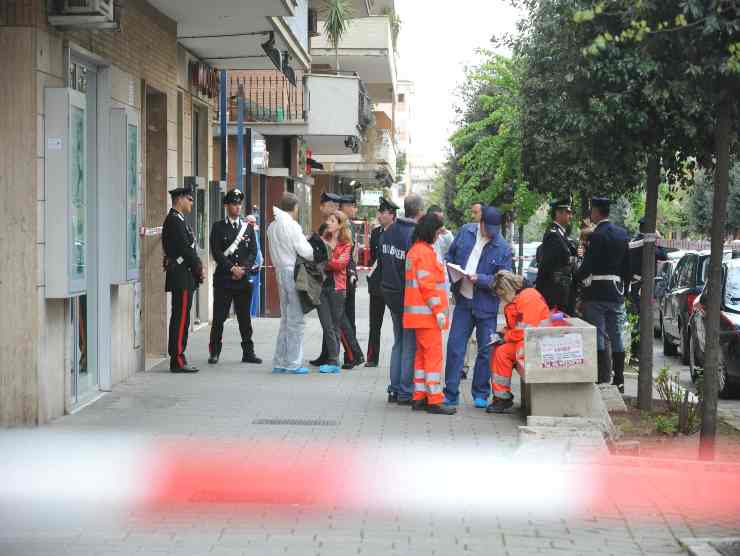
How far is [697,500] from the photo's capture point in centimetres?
752

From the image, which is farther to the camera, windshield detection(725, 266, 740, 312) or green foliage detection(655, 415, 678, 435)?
windshield detection(725, 266, 740, 312)

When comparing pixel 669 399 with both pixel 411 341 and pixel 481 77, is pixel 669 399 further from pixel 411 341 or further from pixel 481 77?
pixel 481 77

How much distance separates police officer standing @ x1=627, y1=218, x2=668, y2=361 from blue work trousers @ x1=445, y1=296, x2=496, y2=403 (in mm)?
2192

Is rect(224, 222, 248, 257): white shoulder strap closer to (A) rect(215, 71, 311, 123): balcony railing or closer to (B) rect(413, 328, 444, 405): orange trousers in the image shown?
(B) rect(413, 328, 444, 405): orange trousers

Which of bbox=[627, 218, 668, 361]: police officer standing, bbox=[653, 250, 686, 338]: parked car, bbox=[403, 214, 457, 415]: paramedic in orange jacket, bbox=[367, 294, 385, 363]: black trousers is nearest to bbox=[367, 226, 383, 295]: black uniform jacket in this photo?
bbox=[367, 294, 385, 363]: black trousers

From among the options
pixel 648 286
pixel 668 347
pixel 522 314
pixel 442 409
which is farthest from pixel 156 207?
pixel 668 347

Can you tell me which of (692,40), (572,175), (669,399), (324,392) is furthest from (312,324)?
(692,40)

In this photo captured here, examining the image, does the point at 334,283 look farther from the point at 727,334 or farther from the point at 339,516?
the point at 339,516

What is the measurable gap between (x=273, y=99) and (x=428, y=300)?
1789 cm

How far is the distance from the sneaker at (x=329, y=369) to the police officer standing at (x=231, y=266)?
43.6 inches

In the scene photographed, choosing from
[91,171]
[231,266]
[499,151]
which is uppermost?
[499,151]

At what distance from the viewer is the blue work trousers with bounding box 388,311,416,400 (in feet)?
36.6

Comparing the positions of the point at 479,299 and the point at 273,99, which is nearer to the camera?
the point at 479,299

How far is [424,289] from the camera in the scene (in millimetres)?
10625
